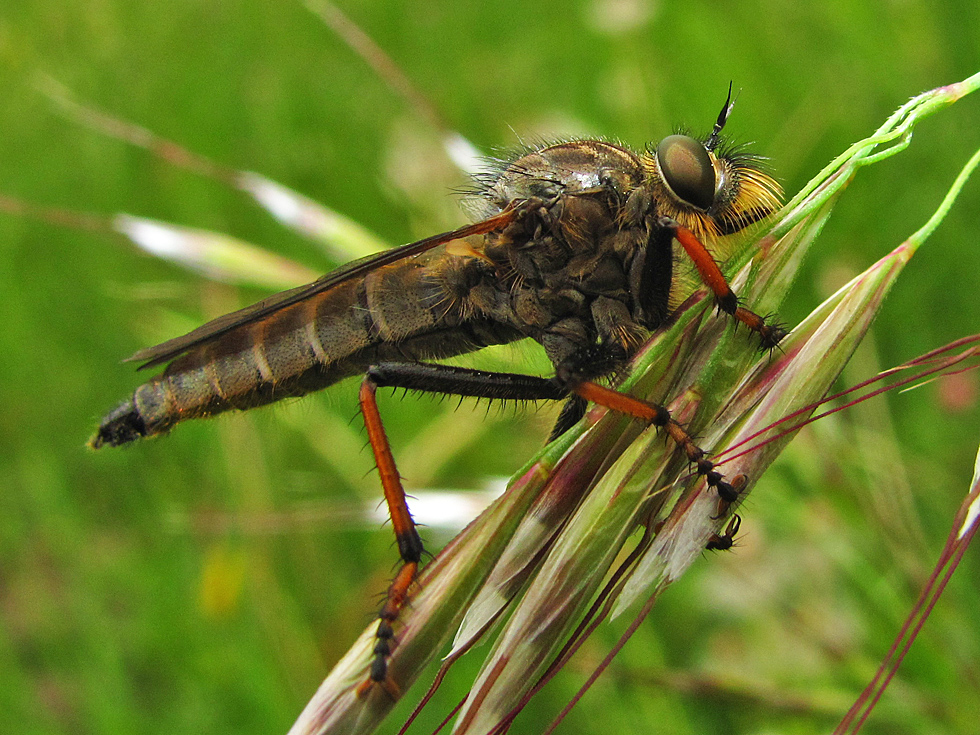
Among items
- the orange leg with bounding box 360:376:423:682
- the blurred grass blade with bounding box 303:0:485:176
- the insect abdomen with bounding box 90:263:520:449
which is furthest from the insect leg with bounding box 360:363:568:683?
the blurred grass blade with bounding box 303:0:485:176

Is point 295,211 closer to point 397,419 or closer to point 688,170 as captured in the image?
point 688,170

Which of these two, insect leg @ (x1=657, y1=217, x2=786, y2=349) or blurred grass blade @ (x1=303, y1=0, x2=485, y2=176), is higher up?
blurred grass blade @ (x1=303, y1=0, x2=485, y2=176)

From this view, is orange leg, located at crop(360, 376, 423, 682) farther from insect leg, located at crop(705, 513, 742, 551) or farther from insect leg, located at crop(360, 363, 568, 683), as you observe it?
insect leg, located at crop(705, 513, 742, 551)

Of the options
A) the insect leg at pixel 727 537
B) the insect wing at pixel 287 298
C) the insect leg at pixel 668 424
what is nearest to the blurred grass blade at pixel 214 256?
the insect wing at pixel 287 298

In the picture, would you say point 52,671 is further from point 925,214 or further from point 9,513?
point 925,214

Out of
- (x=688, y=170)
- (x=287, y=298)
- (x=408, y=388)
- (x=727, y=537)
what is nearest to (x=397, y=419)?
(x=408, y=388)

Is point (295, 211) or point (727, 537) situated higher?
point (295, 211)

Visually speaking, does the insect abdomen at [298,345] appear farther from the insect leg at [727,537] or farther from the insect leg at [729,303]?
the insect leg at [727,537]
